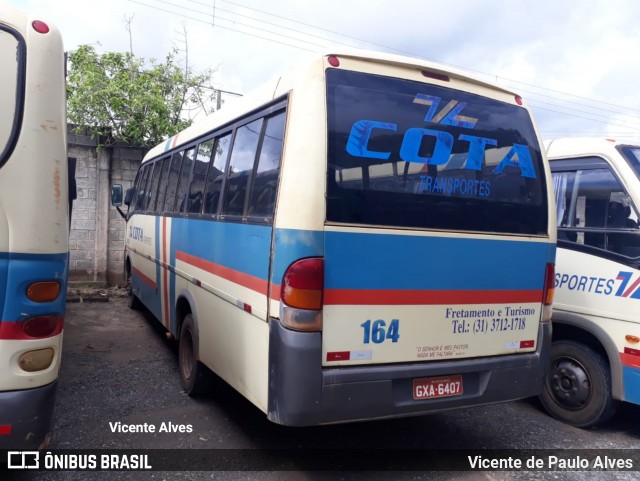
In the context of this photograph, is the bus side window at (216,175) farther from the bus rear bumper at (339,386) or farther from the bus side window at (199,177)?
the bus rear bumper at (339,386)

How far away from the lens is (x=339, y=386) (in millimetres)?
3004

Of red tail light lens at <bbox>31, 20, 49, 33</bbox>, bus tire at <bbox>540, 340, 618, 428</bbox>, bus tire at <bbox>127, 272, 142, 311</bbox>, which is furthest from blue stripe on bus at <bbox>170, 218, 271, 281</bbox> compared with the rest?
bus tire at <bbox>127, 272, 142, 311</bbox>

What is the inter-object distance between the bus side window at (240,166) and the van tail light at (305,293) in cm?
92

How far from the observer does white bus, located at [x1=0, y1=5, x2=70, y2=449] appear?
260cm

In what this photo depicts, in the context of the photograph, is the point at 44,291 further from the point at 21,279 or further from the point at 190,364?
the point at 190,364

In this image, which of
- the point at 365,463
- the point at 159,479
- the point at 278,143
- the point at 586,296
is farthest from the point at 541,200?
the point at 159,479

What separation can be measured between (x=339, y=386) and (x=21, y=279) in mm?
1780

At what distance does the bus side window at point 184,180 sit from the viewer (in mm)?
5344

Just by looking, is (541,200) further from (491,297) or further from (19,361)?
(19,361)

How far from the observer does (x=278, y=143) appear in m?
3.30

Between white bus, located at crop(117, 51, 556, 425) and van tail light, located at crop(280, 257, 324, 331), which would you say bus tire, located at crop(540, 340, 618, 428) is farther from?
van tail light, located at crop(280, 257, 324, 331)

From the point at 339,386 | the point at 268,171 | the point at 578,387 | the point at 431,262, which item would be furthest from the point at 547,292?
the point at 268,171

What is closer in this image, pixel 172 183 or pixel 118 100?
pixel 172 183

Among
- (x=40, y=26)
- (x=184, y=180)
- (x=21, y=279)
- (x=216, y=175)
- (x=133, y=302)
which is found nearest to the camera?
(x=21, y=279)
